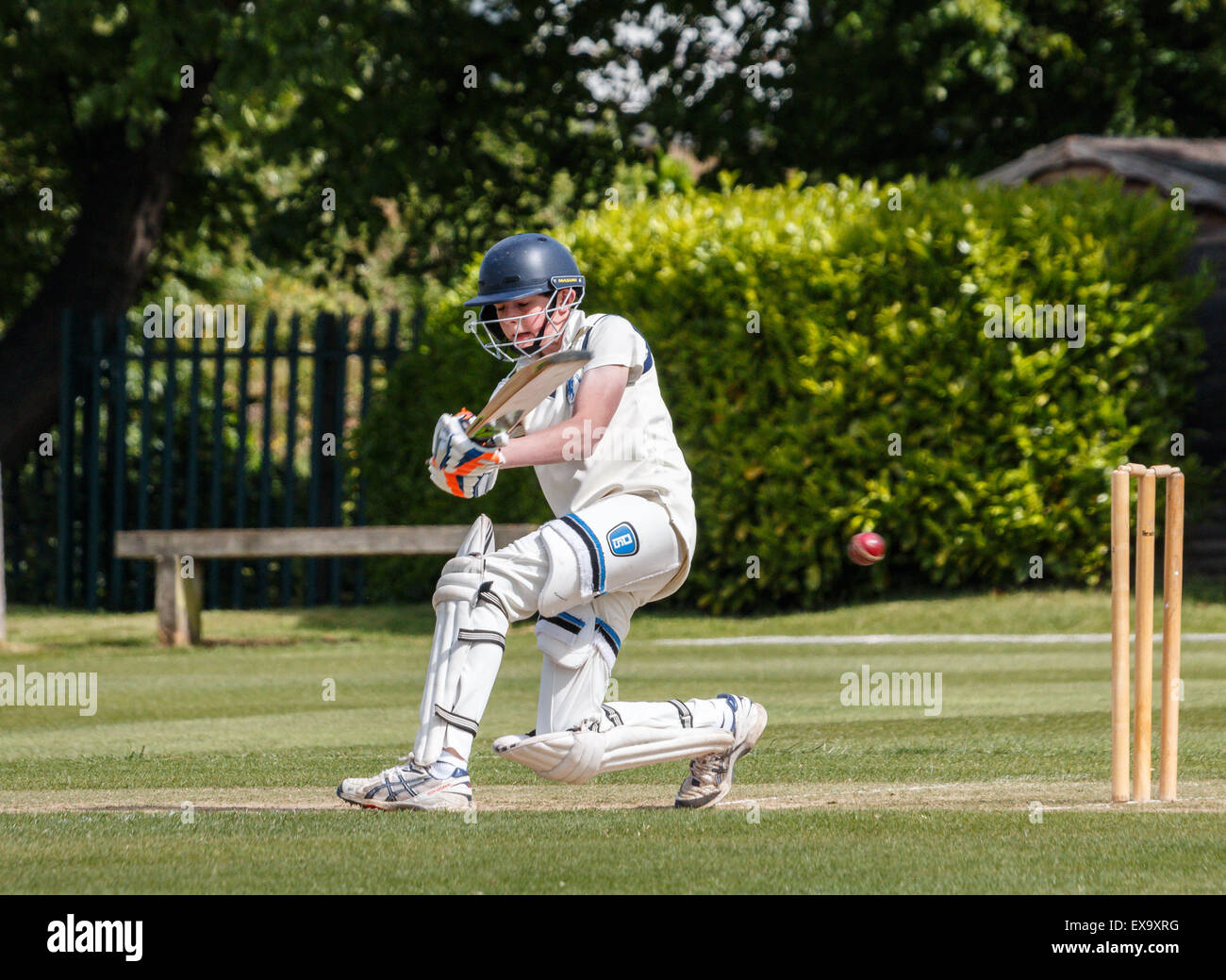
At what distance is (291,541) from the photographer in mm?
12797

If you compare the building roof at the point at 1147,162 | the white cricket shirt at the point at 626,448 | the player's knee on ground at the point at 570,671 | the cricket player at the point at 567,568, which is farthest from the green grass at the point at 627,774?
the building roof at the point at 1147,162

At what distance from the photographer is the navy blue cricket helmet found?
5512mm

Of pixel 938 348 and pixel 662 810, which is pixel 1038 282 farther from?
pixel 662 810

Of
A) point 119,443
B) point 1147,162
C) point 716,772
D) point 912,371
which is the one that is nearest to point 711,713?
point 716,772

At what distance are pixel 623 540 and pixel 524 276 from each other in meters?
0.93

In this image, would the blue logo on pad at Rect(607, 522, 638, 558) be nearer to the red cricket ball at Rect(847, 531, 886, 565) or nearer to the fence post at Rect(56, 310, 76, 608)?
the red cricket ball at Rect(847, 531, 886, 565)

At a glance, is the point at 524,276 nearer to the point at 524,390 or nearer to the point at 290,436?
the point at 524,390

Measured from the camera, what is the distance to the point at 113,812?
5.39m

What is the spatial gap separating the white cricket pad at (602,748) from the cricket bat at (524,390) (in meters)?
0.96

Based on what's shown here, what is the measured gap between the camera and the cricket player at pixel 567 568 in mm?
5223

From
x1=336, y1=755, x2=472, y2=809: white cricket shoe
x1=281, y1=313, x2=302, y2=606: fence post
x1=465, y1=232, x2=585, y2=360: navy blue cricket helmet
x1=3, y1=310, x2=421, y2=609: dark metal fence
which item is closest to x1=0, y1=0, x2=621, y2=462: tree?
x1=3, y1=310, x2=421, y2=609: dark metal fence

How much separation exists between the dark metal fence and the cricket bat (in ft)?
34.1

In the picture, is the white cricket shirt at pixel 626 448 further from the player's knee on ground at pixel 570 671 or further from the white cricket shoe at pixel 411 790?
the white cricket shoe at pixel 411 790

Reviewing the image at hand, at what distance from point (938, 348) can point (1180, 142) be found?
5244 mm
